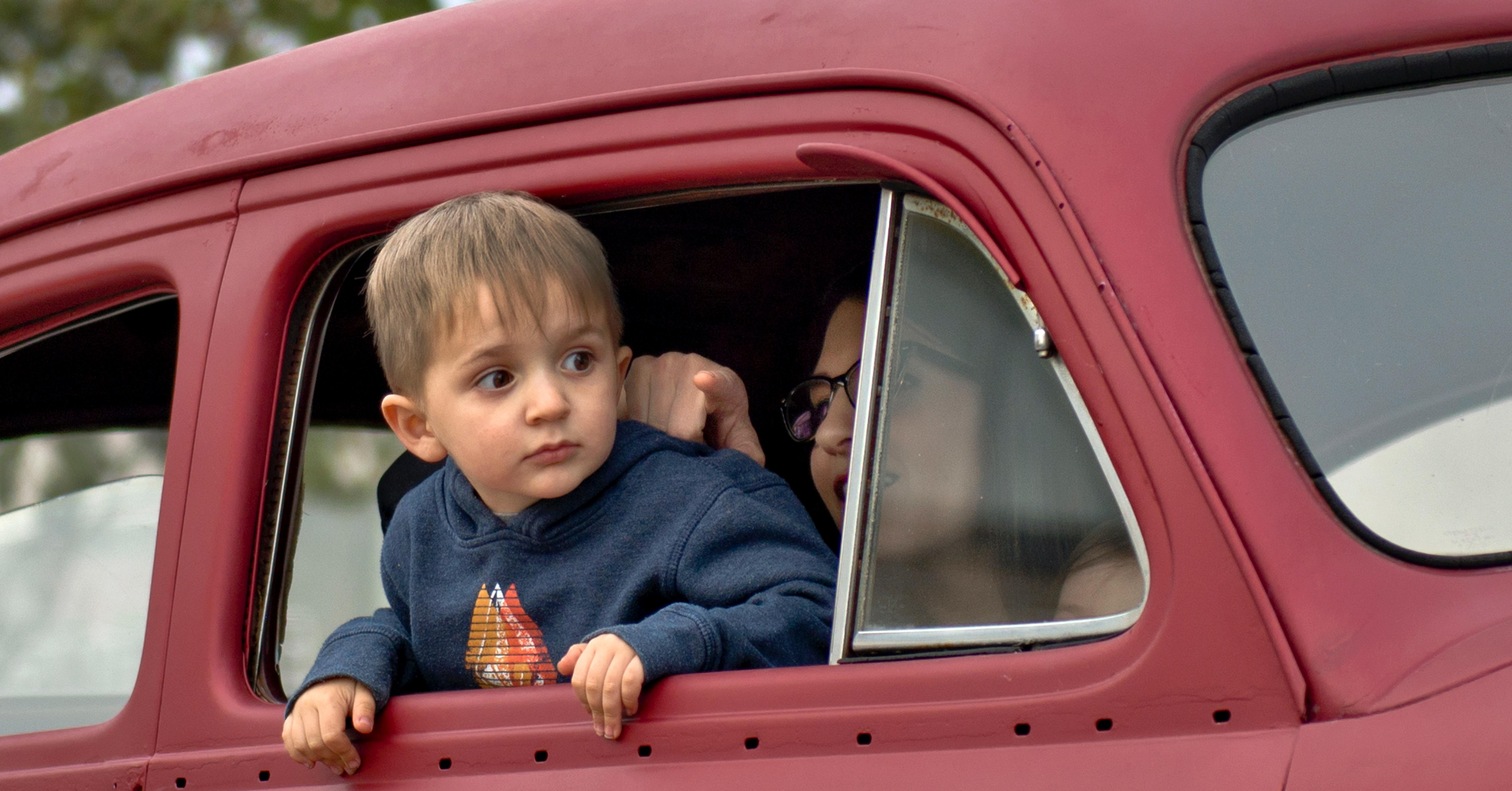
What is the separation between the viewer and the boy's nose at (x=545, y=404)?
159 centimetres

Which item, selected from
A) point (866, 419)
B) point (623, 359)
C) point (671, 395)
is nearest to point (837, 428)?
point (671, 395)

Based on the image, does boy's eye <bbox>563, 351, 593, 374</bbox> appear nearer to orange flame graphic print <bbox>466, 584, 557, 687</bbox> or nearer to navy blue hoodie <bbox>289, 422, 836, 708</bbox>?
navy blue hoodie <bbox>289, 422, 836, 708</bbox>

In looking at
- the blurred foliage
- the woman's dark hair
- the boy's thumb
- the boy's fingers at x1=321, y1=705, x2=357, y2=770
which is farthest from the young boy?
the blurred foliage

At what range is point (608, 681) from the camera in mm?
1313

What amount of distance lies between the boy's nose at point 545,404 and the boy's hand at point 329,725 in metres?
0.37

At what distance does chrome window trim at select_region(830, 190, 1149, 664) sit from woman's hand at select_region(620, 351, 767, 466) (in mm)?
492

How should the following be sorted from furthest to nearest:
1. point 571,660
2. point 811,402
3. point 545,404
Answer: point 811,402
point 545,404
point 571,660

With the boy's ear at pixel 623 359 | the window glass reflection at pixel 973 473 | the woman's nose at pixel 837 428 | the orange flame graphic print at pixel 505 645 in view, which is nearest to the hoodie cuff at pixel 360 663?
the orange flame graphic print at pixel 505 645

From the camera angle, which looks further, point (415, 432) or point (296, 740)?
point (415, 432)

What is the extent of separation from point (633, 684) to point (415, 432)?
649 mm

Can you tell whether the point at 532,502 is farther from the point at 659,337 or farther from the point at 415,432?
the point at 659,337

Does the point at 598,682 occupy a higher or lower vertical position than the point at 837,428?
lower

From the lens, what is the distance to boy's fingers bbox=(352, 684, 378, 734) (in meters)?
1.49

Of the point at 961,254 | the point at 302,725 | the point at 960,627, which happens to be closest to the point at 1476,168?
the point at 961,254
